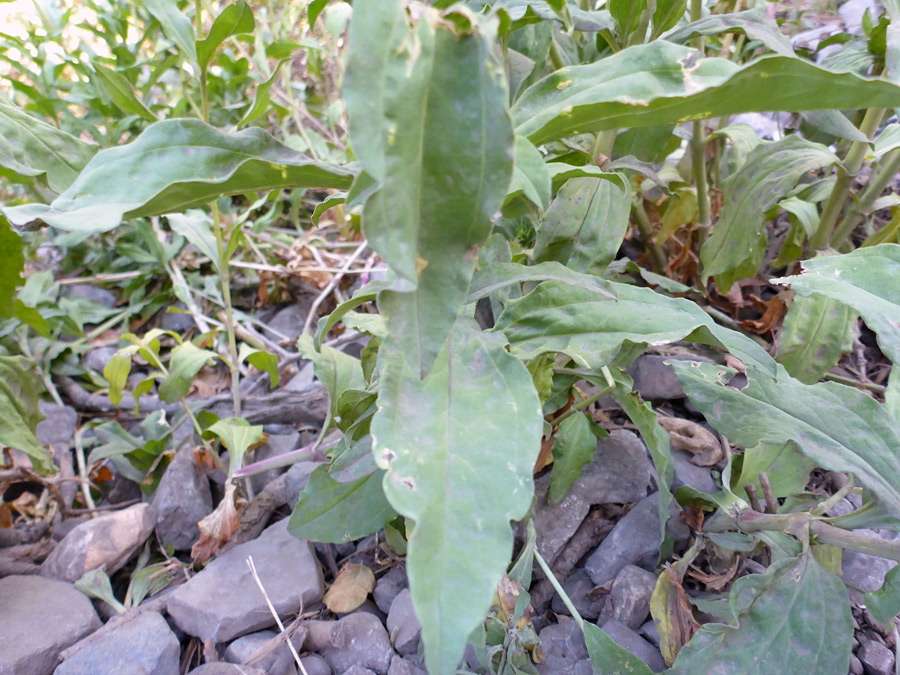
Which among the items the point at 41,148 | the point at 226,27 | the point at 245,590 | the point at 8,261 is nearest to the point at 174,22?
the point at 226,27

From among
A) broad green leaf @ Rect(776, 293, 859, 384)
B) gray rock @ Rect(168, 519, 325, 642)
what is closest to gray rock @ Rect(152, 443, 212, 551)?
gray rock @ Rect(168, 519, 325, 642)

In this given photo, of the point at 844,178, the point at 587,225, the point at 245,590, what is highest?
the point at 587,225

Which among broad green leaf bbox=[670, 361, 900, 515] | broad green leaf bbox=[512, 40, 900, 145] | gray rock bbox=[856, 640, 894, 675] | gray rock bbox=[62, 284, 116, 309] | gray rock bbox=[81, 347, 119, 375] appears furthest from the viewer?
gray rock bbox=[62, 284, 116, 309]

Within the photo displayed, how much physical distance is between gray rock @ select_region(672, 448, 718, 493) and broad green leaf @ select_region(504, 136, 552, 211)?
0.71 m

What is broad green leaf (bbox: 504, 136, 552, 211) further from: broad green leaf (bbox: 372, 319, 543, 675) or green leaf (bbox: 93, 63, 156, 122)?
green leaf (bbox: 93, 63, 156, 122)

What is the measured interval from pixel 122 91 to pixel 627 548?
1.35 metres

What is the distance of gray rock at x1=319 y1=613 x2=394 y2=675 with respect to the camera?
98 centimetres

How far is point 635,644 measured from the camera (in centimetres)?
95

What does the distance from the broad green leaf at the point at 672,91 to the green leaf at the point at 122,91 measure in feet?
2.67

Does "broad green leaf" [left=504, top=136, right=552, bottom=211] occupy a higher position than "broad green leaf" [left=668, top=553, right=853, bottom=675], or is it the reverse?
"broad green leaf" [left=504, top=136, right=552, bottom=211]

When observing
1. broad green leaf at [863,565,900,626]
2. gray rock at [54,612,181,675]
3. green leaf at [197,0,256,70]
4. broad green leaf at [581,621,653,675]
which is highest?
green leaf at [197,0,256,70]

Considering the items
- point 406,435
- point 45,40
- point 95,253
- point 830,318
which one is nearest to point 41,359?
point 95,253

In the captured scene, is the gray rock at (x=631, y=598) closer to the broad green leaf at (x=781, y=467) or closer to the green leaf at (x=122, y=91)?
the broad green leaf at (x=781, y=467)

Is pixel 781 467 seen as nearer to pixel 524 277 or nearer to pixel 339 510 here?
pixel 524 277
